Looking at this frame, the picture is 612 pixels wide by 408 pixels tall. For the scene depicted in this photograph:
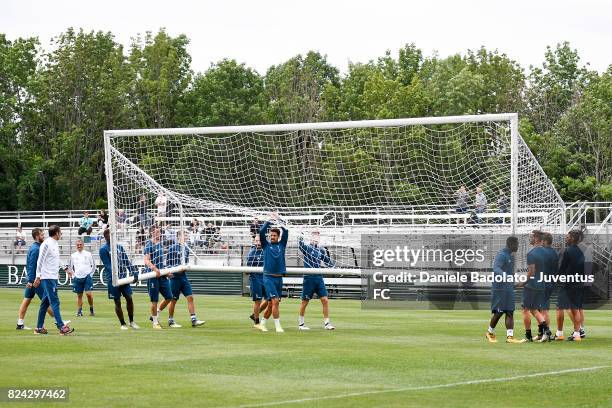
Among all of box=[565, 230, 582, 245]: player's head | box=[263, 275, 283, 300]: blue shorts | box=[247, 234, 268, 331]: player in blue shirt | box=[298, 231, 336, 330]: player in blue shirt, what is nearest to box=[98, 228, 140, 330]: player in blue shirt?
box=[247, 234, 268, 331]: player in blue shirt

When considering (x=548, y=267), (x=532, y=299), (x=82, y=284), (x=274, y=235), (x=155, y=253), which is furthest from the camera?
(x=82, y=284)

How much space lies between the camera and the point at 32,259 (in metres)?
21.8

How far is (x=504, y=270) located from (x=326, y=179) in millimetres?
8209

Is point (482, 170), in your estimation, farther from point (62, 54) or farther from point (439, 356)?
point (62, 54)

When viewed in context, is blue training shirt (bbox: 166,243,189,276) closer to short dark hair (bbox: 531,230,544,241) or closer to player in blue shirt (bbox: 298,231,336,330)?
player in blue shirt (bbox: 298,231,336,330)

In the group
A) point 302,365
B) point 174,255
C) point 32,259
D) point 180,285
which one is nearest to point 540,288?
point 302,365

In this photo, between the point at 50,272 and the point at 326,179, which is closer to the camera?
the point at 50,272

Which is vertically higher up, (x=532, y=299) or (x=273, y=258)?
(x=273, y=258)

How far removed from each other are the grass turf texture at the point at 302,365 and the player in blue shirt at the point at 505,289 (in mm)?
515

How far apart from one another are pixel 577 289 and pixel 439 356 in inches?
176

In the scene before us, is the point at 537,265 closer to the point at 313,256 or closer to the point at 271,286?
the point at 313,256

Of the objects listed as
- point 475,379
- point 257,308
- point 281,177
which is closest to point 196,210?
point 281,177

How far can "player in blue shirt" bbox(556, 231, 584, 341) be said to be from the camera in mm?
20297

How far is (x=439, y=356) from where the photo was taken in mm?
17188
